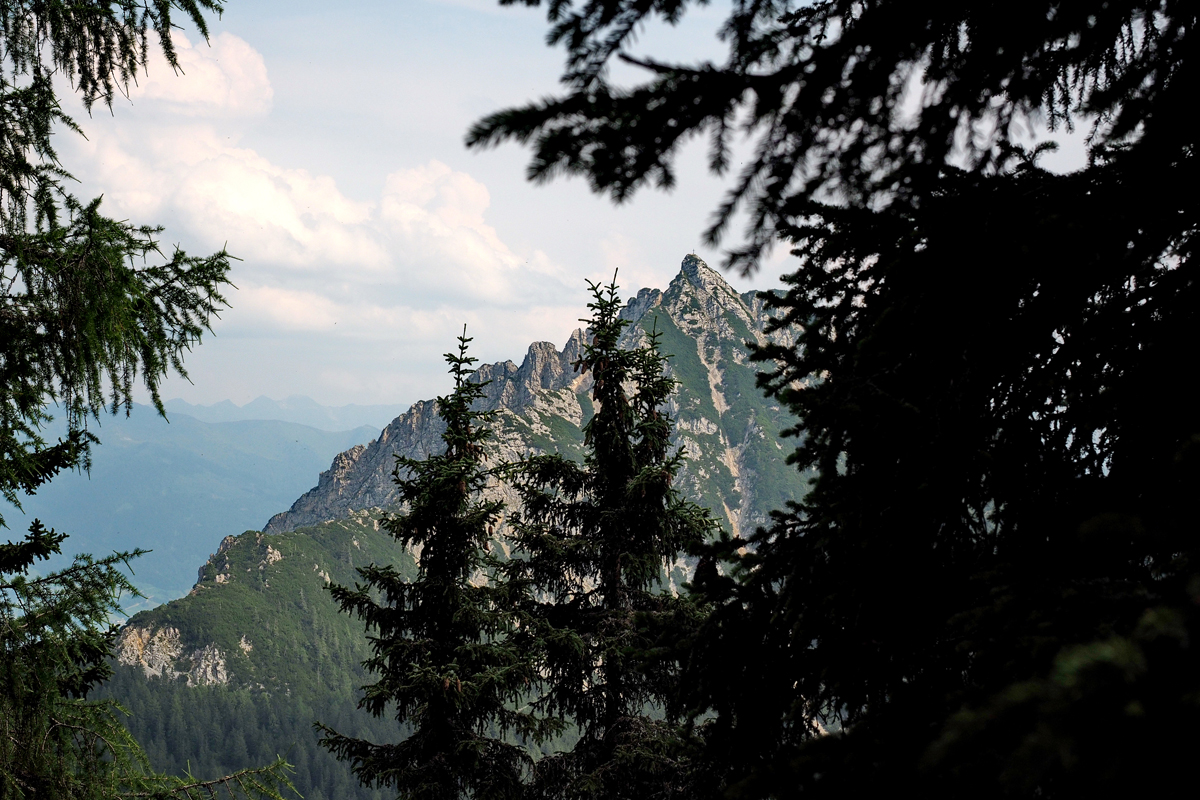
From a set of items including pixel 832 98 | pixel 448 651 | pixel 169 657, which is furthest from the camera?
pixel 169 657

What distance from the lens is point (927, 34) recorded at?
2992 millimetres

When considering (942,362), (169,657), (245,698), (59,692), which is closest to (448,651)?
(59,692)

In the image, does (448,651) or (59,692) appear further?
(448,651)

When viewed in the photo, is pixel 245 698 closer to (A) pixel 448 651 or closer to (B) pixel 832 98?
(A) pixel 448 651

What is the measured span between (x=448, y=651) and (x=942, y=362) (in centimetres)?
1211

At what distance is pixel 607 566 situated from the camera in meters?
12.9

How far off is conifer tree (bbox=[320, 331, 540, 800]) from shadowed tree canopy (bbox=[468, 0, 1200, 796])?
9.16 m

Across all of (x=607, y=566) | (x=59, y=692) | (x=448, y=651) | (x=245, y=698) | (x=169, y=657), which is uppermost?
(x=607, y=566)

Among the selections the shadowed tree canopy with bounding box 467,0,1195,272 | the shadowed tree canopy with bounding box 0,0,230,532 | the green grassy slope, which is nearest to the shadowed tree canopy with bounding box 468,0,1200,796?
the shadowed tree canopy with bounding box 467,0,1195,272

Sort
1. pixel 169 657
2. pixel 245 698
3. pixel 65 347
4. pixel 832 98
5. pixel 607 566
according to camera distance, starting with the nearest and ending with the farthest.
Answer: pixel 832 98 < pixel 65 347 < pixel 607 566 < pixel 245 698 < pixel 169 657

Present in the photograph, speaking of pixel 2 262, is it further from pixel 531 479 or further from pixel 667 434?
pixel 667 434

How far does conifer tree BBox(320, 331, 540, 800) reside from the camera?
1226cm

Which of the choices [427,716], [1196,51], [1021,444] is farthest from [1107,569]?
[427,716]

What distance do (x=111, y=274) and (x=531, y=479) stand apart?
28.2ft
